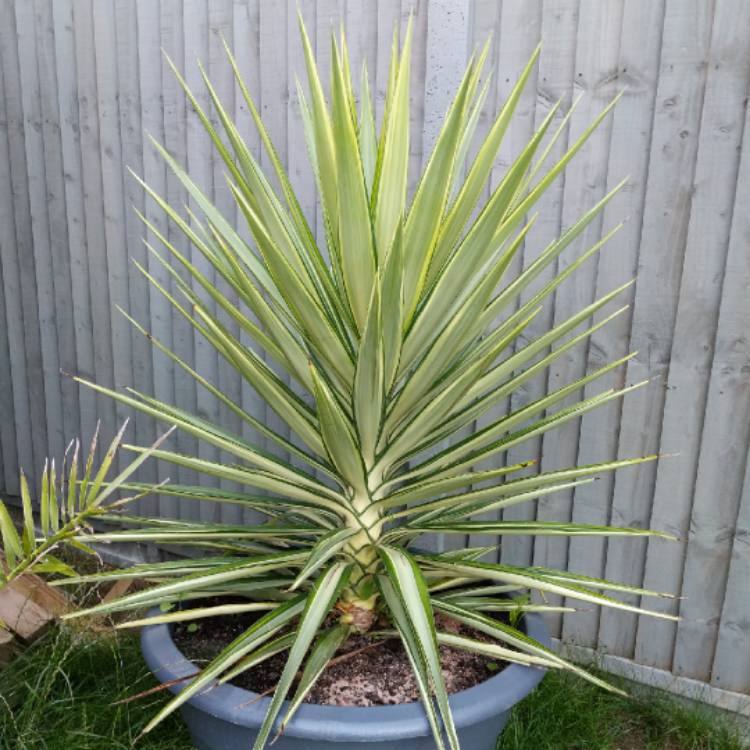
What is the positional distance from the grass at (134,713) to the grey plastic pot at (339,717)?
41 centimetres

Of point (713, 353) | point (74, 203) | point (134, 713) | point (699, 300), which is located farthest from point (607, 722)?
point (74, 203)

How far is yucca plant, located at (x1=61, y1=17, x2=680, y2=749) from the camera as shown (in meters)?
1.46

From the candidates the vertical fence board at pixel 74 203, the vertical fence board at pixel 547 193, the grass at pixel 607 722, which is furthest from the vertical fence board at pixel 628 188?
the vertical fence board at pixel 74 203

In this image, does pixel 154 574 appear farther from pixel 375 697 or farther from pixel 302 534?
pixel 375 697

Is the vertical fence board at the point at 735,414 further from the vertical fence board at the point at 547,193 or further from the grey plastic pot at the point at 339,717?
the grey plastic pot at the point at 339,717

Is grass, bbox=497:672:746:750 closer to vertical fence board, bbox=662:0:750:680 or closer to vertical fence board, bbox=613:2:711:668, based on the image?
vertical fence board, bbox=662:0:750:680

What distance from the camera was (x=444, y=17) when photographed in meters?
2.22

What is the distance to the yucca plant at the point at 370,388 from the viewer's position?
1462 millimetres

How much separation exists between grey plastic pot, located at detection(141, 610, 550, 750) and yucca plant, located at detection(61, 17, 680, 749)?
53mm

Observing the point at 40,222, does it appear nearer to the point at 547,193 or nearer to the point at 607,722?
the point at 547,193

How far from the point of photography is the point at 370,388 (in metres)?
1.51

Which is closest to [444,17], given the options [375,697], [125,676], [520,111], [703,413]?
[520,111]

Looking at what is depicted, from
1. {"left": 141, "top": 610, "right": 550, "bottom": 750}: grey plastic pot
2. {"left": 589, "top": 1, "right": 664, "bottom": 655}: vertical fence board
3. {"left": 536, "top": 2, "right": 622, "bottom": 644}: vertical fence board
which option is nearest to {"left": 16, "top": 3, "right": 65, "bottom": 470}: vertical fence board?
{"left": 141, "top": 610, "right": 550, "bottom": 750}: grey plastic pot

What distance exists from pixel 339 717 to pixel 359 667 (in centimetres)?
25
